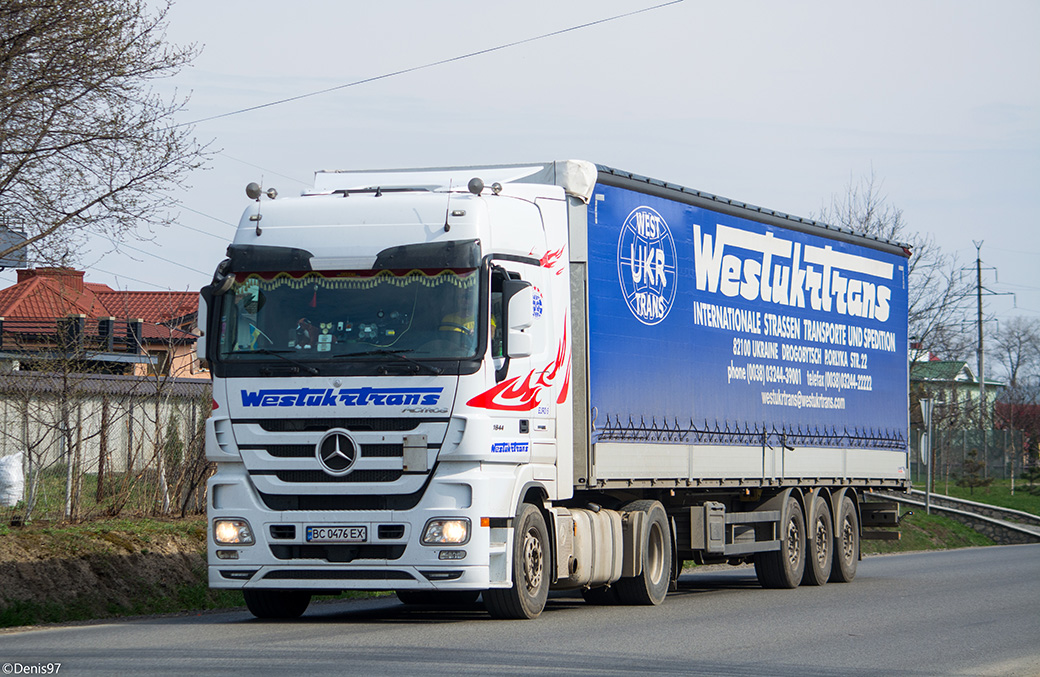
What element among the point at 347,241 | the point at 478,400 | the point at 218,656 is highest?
the point at 347,241

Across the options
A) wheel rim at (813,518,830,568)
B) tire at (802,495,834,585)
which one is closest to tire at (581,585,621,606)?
tire at (802,495,834,585)

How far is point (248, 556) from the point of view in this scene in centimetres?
1182

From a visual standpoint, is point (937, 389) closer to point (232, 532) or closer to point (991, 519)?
point (991, 519)

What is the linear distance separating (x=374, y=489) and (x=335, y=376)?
96 cm

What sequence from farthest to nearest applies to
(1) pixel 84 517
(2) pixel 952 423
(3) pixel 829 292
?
(2) pixel 952 423
(3) pixel 829 292
(1) pixel 84 517

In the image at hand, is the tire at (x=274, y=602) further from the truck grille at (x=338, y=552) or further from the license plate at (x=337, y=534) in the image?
the license plate at (x=337, y=534)

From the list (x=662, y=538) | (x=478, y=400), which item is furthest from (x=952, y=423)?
(x=478, y=400)

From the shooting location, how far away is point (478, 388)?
11602 mm

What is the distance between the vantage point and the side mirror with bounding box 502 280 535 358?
11711 mm

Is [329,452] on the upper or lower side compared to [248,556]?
upper

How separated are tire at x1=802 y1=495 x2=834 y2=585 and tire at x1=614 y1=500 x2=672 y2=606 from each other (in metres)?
3.91

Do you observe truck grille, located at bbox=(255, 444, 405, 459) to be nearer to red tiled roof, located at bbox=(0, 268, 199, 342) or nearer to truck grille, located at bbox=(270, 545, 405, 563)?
truck grille, located at bbox=(270, 545, 405, 563)

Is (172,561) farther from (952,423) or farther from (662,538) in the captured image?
(952,423)

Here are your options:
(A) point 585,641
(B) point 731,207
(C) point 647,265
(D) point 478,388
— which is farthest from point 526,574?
(B) point 731,207
